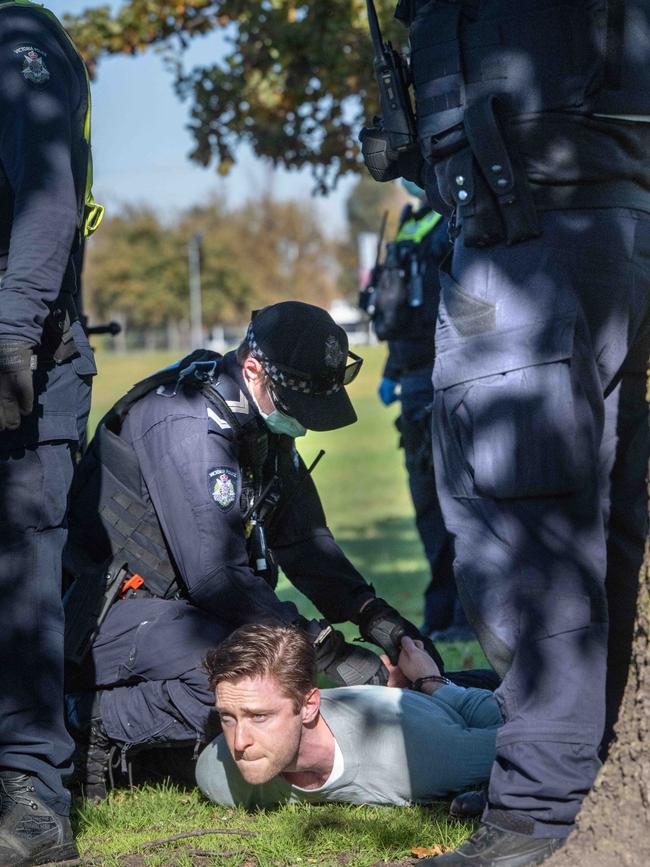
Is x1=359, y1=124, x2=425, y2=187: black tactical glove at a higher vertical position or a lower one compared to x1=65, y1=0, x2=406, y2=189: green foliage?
lower

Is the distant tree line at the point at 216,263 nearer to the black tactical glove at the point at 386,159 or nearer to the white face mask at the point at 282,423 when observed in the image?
the white face mask at the point at 282,423

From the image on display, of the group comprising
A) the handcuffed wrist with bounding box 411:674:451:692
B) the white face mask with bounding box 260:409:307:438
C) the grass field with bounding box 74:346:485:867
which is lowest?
the grass field with bounding box 74:346:485:867

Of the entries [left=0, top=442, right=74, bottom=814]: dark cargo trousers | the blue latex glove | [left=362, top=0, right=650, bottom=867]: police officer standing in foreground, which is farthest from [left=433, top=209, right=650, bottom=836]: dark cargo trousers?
the blue latex glove

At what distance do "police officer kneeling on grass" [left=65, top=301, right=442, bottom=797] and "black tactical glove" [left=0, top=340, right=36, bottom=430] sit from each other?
1.08 meters

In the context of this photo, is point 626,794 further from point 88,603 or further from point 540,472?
point 88,603

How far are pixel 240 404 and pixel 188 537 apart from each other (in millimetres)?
498

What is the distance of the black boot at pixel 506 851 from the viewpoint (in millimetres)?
2488

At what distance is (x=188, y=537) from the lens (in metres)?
3.87

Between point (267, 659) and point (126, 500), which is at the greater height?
point (126, 500)

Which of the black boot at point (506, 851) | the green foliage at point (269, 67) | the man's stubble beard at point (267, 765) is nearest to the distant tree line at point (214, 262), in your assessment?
the green foliage at point (269, 67)

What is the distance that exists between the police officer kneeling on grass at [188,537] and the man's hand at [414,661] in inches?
1.9

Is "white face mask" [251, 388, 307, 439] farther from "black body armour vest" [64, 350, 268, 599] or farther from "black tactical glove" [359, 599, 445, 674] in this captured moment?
"black tactical glove" [359, 599, 445, 674]

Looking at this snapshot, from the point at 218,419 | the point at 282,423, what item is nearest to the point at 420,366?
the point at 282,423

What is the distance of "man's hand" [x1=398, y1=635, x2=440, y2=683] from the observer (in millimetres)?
4016
